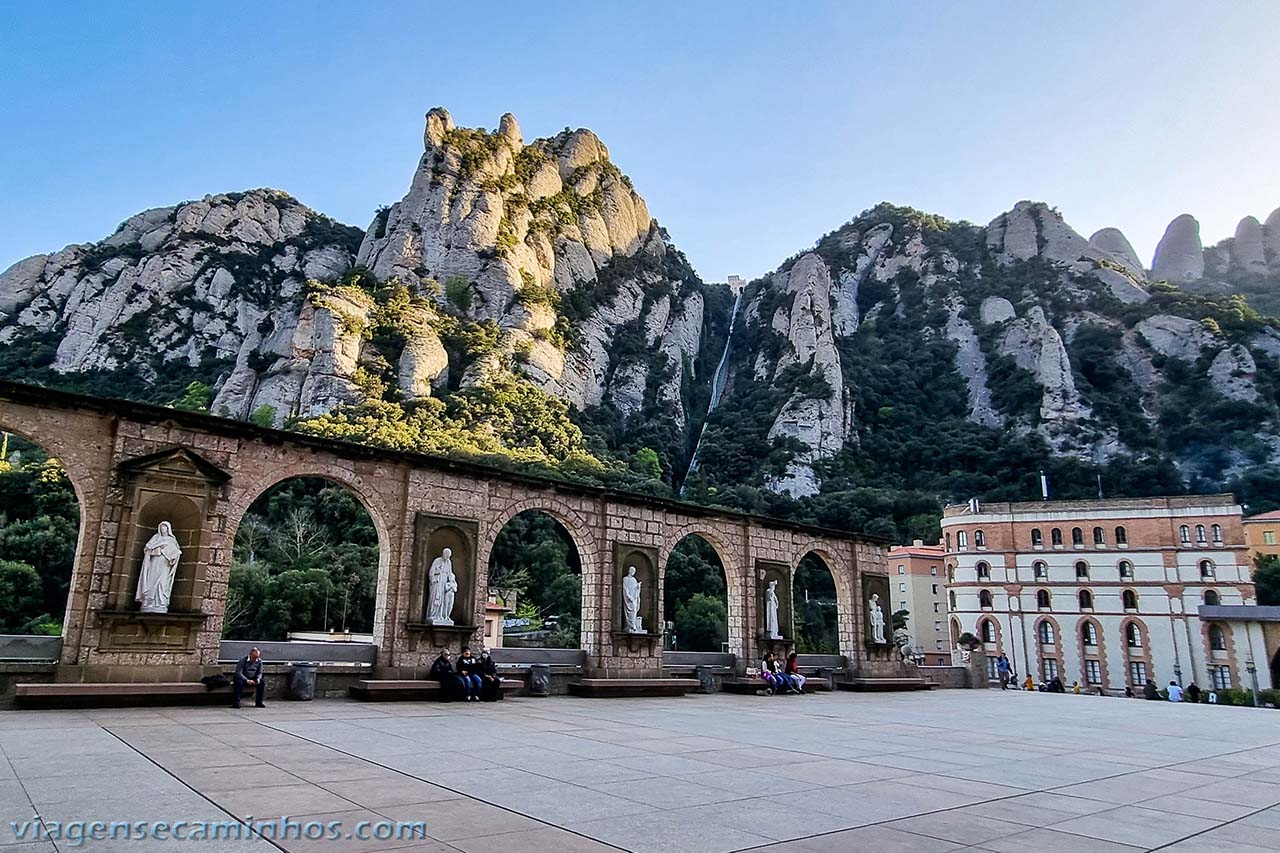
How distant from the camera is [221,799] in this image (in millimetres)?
5625

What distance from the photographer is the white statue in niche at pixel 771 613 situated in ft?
72.9

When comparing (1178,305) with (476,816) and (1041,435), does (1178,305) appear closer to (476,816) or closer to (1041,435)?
(1041,435)

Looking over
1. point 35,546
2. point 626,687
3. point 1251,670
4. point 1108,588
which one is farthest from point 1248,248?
point 35,546

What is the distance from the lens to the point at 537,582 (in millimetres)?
51906

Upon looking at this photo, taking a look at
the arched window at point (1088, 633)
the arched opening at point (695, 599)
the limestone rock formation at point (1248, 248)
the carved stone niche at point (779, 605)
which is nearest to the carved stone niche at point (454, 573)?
the carved stone niche at point (779, 605)

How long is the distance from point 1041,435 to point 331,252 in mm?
81947

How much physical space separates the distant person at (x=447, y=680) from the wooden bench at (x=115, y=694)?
361cm

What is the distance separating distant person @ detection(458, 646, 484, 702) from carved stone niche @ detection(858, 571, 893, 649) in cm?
1436

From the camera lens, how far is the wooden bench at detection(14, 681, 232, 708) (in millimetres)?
11086

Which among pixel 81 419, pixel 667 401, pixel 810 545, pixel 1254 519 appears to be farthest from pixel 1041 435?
pixel 81 419

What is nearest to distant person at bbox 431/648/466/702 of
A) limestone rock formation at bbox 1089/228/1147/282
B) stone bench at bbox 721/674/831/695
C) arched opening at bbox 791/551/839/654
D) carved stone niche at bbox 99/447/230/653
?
carved stone niche at bbox 99/447/230/653

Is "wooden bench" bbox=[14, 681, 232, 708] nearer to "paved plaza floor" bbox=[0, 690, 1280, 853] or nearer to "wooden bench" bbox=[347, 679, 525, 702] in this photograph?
"paved plaza floor" bbox=[0, 690, 1280, 853]

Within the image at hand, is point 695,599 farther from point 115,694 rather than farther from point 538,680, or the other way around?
point 115,694

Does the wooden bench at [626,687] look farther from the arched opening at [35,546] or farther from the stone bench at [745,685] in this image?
the arched opening at [35,546]
